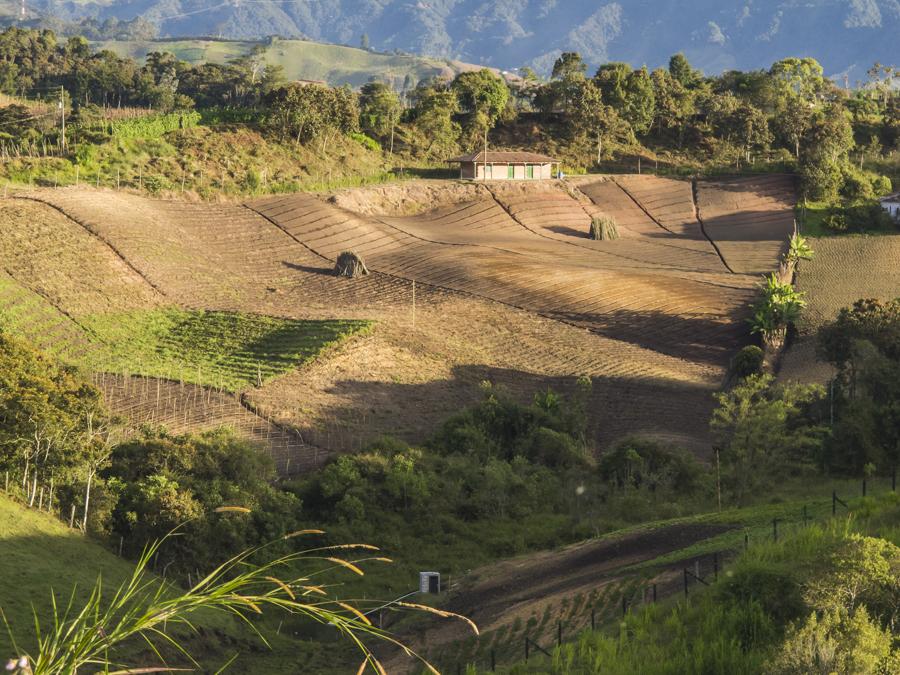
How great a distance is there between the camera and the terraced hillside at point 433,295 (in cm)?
4441

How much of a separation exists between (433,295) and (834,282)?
22.6 meters

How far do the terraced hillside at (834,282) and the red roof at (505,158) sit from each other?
2334 cm

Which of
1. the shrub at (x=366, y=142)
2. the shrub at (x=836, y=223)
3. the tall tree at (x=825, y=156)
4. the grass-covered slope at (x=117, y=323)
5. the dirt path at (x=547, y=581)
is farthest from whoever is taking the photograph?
the shrub at (x=366, y=142)

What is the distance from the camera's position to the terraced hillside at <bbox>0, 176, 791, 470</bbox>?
4441cm

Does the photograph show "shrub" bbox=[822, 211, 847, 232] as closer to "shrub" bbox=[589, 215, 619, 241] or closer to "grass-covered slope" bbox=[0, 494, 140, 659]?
"shrub" bbox=[589, 215, 619, 241]

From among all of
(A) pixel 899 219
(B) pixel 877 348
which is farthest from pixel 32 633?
(A) pixel 899 219

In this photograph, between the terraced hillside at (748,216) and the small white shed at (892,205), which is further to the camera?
the small white shed at (892,205)

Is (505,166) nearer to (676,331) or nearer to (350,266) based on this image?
(350,266)

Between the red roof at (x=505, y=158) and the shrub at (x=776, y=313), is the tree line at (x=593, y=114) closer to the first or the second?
the red roof at (x=505, y=158)

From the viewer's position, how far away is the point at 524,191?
87.8 meters

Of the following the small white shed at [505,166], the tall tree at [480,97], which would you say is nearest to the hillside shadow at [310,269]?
the small white shed at [505,166]

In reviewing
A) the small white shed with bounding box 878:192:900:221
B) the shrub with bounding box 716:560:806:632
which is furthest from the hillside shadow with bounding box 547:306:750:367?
the shrub with bounding box 716:560:806:632

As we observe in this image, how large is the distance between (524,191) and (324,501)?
56329 mm

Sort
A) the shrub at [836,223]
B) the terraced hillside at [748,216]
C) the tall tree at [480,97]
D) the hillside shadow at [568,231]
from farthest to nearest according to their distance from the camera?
the tall tree at [480,97] → the shrub at [836,223] → the hillside shadow at [568,231] → the terraced hillside at [748,216]
